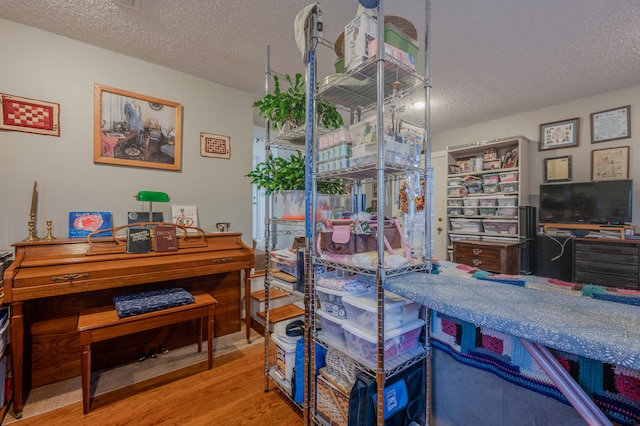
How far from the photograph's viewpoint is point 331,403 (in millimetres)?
1334

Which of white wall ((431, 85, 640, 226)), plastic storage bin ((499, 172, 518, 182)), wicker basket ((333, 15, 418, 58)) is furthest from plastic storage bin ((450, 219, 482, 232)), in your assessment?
wicker basket ((333, 15, 418, 58))

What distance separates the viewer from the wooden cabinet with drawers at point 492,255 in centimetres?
339

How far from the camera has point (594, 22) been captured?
1965 mm

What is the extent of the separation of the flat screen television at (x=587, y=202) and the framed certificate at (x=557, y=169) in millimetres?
303

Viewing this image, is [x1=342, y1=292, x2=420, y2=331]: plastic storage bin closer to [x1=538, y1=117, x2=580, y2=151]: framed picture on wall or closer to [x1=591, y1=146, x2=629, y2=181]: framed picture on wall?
[x1=591, y1=146, x2=629, y2=181]: framed picture on wall

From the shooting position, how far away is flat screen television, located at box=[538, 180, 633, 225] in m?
→ 2.97

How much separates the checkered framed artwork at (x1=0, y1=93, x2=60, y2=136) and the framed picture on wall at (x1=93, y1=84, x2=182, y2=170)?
0.81 feet

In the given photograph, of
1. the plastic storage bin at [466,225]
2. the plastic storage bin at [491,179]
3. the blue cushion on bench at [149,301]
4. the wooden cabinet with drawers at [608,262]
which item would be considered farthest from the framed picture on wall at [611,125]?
the blue cushion on bench at [149,301]

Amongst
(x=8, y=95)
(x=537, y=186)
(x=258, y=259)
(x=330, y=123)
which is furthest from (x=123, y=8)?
(x=537, y=186)

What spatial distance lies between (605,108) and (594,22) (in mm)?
1917

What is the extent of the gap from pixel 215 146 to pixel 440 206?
3504 mm

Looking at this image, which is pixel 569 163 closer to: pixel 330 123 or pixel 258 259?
pixel 330 123

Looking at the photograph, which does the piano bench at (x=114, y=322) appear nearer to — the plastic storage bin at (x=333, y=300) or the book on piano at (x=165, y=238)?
the book on piano at (x=165, y=238)

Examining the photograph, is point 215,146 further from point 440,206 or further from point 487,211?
point 487,211
